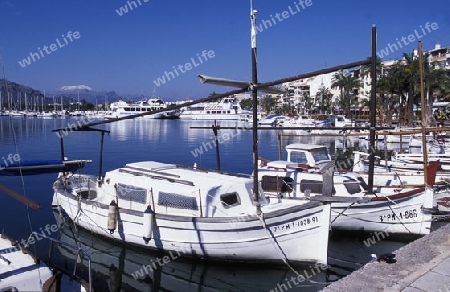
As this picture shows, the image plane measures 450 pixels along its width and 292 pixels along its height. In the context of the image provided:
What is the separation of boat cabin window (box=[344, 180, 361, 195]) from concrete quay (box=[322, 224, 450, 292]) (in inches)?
316

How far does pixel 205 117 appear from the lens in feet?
500

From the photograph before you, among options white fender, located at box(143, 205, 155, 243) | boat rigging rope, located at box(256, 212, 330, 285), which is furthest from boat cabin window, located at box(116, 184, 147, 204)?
boat rigging rope, located at box(256, 212, 330, 285)

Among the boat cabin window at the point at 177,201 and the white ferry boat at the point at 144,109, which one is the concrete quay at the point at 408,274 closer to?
the boat cabin window at the point at 177,201

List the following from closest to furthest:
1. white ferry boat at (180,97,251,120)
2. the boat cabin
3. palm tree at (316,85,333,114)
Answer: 1. the boat cabin
2. palm tree at (316,85,333,114)
3. white ferry boat at (180,97,251,120)

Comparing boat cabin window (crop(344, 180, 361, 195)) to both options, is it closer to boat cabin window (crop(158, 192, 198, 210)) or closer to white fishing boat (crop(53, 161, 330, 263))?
white fishing boat (crop(53, 161, 330, 263))

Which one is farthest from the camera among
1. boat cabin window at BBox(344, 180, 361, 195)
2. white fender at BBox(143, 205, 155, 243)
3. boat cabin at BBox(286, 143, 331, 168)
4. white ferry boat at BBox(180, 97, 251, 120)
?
white ferry boat at BBox(180, 97, 251, 120)

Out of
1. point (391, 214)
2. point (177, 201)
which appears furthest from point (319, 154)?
point (177, 201)

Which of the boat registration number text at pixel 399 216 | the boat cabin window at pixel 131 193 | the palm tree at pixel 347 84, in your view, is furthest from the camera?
the palm tree at pixel 347 84

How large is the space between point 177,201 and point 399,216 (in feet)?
28.6

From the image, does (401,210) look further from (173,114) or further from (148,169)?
(173,114)

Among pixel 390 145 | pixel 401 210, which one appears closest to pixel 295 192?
pixel 401 210

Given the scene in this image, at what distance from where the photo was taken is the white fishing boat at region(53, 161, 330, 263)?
469 inches

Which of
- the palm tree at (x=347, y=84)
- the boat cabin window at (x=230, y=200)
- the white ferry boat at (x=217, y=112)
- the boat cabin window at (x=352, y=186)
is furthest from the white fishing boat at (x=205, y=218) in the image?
the white ferry boat at (x=217, y=112)

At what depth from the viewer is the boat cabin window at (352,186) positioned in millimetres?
16672
